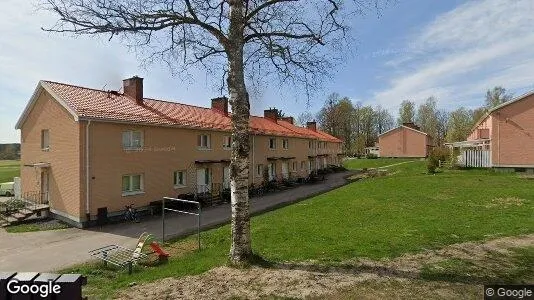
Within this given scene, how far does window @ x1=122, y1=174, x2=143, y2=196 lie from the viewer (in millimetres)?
20562

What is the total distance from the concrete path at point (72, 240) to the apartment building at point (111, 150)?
70.7 inches

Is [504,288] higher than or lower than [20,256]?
higher

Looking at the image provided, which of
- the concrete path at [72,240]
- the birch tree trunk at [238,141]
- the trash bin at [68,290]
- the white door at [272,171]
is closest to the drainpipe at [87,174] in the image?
the concrete path at [72,240]

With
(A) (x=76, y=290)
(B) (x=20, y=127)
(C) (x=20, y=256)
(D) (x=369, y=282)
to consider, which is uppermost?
(B) (x=20, y=127)

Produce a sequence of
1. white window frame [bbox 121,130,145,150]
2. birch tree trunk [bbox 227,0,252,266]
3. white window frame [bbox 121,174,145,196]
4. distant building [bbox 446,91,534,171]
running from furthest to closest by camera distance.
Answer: distant building [bbox 446,91,534,171] < white window frame [bbox 121,130,145,150] < white window frame [bbox 121,174,145,196] < birch tree trunk [bbox 227,0,252,266]

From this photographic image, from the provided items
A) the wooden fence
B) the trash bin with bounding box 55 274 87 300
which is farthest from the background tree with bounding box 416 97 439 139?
the trash bin with bounding box 55 274 87 300

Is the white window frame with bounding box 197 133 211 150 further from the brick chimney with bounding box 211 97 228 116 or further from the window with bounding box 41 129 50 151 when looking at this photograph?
the window with bounding box 41 129 50 151

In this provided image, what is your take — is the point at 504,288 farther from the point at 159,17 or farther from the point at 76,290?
the point at 159,17

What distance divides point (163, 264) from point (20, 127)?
1903 centimetres

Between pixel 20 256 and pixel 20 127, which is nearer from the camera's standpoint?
pixel 20 256

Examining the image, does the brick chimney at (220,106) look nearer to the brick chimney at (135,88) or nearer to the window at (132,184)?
the brick chimney at (135,88)

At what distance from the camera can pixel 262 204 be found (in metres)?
25.2

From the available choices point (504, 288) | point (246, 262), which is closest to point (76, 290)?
point (246, 262)

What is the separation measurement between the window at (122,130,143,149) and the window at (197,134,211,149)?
17.4ft
